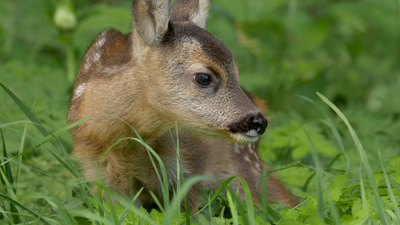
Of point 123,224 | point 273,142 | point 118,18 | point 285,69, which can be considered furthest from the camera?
point 285,69

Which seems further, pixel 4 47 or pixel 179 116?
pixel 4 47

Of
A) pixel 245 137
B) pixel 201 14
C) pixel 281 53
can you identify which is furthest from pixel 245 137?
pixel 281 53

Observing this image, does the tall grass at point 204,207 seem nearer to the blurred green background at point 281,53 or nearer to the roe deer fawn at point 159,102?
the roe deer fawn at point 159,102

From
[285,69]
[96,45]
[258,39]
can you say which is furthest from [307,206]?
[258,39]

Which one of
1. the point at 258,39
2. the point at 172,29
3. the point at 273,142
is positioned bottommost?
the point at 273,142

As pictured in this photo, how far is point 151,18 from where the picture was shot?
13.6 ft

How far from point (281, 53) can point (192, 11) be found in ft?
11.6

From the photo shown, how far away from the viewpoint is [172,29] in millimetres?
4215

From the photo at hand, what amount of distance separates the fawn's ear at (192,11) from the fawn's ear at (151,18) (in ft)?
1.64

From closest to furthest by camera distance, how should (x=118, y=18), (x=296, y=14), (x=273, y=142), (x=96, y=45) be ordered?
(x=96, y=45) < (x=273, y=142) < (x=118, y=18) < (x=296, y=14)

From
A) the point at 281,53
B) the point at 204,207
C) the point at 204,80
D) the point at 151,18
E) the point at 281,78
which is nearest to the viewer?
the point at 204,207

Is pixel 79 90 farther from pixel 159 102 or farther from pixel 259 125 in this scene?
pixel 259 125

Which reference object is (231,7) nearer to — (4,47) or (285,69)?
(285,69)

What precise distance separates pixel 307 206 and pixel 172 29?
1.42m
